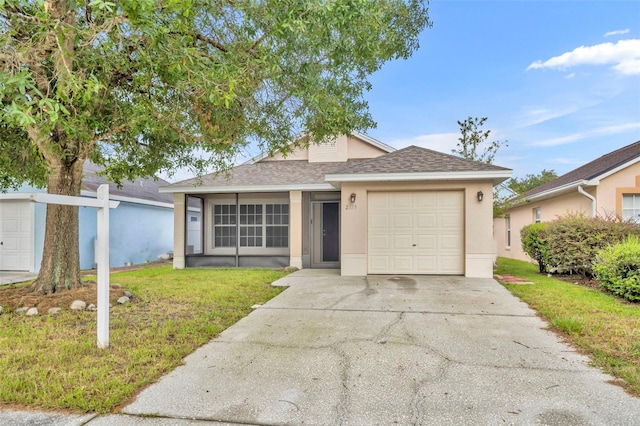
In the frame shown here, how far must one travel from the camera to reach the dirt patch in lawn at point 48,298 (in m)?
5.94

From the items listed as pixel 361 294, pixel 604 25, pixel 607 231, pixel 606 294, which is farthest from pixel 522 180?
pixel 361 294

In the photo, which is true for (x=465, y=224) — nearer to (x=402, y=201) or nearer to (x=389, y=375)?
(x=402, y=201)

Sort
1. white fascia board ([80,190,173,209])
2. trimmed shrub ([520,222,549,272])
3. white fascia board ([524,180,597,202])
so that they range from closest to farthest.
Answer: trimmed shrub ([520,222,549,272]), white fascia board ([524,180,597,202]), white fascia board ([80,190,173,209])

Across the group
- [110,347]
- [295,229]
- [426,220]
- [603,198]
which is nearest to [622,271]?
[426,220]

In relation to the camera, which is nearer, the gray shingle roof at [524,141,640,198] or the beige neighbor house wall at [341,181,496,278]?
the beige neighbor house wall at [341,181,496,278]

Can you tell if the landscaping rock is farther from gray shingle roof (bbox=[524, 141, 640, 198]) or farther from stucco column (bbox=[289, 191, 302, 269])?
gray shingle roof (bbox=[524, 141, 640, 198])

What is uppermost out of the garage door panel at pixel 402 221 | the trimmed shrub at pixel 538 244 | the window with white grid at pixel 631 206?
the window with white grid at pixel 631 206

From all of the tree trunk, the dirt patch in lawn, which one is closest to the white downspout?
the dirt patch in lawn

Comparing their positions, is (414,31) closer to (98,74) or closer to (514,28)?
(98,74)

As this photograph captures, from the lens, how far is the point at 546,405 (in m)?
2.79

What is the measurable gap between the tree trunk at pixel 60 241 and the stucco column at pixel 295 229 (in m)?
6.46

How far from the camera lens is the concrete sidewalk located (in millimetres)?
2670

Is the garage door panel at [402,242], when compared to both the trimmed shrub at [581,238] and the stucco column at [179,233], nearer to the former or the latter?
the trimmed shrub at [581,238]

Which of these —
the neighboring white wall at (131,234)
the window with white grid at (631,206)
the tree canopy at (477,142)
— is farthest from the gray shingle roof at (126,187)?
the window with white grid at (631,206)
